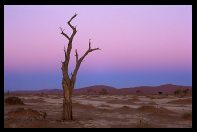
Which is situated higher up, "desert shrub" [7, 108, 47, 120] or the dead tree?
the dead tree

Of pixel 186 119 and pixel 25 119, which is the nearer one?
pixel 25 119

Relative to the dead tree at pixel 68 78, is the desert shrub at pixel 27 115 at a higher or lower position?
lower

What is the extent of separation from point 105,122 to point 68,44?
4435mm
